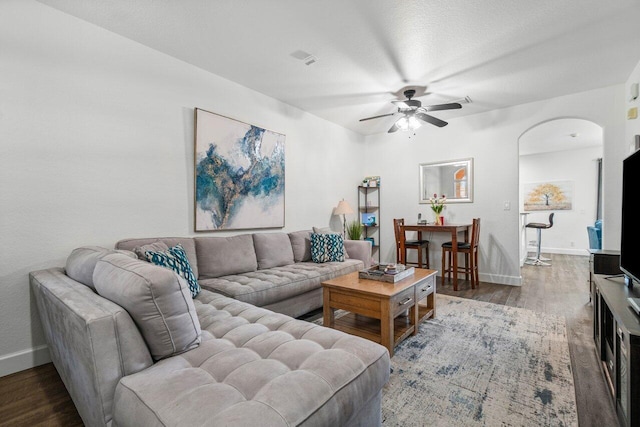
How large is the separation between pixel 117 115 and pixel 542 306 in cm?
473

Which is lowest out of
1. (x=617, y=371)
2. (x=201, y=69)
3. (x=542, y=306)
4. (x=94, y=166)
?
(x=542, y=306)

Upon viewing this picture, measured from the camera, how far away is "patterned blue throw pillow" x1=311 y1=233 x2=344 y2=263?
3734 millimetres

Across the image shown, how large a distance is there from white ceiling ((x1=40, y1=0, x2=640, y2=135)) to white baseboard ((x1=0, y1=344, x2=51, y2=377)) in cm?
256

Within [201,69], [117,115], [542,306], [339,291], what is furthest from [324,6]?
[542,306]

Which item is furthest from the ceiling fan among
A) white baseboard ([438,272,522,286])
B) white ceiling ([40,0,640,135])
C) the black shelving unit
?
white baseboard ([438,272,522,286])

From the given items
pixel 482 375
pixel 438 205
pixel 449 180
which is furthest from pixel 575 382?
pixel 449 180

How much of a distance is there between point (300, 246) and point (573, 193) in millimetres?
7210

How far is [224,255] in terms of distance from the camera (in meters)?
2.98

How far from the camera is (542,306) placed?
337 centimetres

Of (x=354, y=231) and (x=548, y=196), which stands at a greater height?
(x=548, y=196)

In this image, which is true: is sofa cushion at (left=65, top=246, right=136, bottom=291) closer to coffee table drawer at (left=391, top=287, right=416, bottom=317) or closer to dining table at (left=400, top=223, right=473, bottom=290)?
coffee table drawer at (left=391, top=287, right=416, bottom=317)

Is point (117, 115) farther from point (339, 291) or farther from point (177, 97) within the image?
point (339, 291)

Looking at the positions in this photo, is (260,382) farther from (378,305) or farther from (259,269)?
(259,269)

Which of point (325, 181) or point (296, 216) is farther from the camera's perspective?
point (325, 181)
